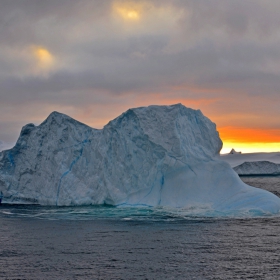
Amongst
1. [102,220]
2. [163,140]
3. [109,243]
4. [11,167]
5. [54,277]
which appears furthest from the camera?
[11,167]

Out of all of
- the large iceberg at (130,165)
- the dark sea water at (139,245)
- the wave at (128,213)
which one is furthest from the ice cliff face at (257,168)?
the dark sea water at (139,245)

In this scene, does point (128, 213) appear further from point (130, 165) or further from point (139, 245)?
point (139, 245)

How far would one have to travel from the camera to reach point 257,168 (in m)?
75.1

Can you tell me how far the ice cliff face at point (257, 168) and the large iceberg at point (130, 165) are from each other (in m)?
46.7

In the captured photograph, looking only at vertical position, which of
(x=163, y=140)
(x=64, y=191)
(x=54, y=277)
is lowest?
(x=54, y=277)

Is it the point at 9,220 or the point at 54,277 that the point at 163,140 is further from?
the point at 54,277

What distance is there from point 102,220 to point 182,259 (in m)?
8.00

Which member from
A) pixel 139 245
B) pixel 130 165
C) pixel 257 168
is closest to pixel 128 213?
pixel 130 165

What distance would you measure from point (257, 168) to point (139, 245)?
6157 cm

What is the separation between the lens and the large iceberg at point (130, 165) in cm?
2553

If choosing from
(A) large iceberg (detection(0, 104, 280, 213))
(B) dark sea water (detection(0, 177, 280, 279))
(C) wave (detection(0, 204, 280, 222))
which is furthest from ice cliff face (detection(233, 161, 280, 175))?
(B) dark sea water (detection(0, 177, 280, 279))

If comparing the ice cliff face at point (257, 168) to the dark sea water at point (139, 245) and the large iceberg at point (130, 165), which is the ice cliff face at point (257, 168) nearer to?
the large iceberg at point (130, 165)

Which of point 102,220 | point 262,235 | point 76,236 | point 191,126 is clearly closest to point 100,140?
point 191,126

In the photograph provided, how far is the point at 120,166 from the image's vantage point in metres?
27.0
